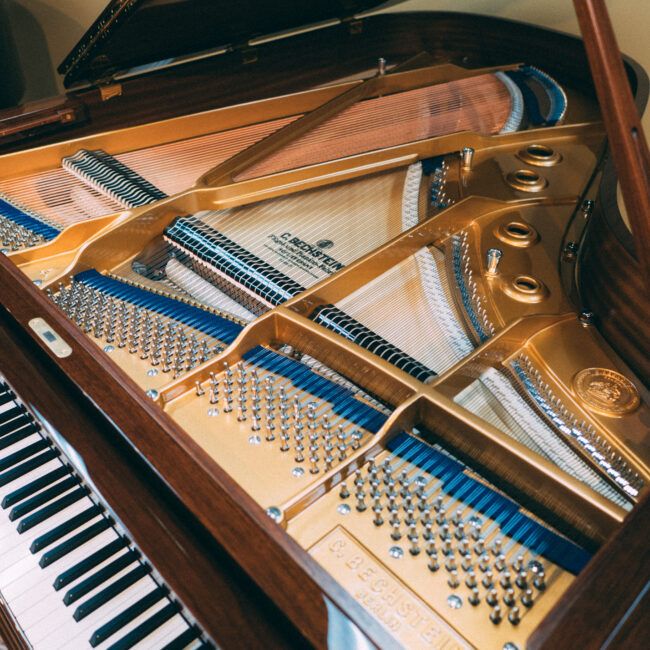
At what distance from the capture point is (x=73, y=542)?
59.9 inches

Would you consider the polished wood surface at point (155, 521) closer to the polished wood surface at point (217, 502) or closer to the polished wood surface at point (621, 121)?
the polished wood surface at point (217, 502)

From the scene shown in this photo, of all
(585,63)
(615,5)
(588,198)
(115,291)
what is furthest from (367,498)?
(615,5)

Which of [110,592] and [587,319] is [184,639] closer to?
[110,592]

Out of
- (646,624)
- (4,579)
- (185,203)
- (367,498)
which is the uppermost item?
(185,203)

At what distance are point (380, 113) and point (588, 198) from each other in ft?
3.25

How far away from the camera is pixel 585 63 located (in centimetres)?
311

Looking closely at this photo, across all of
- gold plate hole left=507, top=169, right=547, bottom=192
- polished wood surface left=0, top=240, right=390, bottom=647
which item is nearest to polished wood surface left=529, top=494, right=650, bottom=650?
polished wood surface left=0, top=240, right=390, bottom=647

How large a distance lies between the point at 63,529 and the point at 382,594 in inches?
30.0

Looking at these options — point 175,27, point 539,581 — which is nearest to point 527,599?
point 539,581

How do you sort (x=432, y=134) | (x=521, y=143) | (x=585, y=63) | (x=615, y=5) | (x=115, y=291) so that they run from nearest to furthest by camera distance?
(x=115, y=291)
(x=521, y=143)
(x=432, y=134)
(x=585, y=63)
(x=615, y=5)

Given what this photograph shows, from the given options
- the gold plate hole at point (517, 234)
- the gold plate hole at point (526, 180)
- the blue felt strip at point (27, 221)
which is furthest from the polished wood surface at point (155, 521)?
the gold plate hole at point (526, 180)

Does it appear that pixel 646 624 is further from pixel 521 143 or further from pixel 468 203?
pixel 521 143

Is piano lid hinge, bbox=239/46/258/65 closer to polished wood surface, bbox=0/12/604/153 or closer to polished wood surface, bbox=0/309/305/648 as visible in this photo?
polished wood surface, bbox=0/12/604/153

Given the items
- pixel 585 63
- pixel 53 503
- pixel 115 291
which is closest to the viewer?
pixel 53 503
